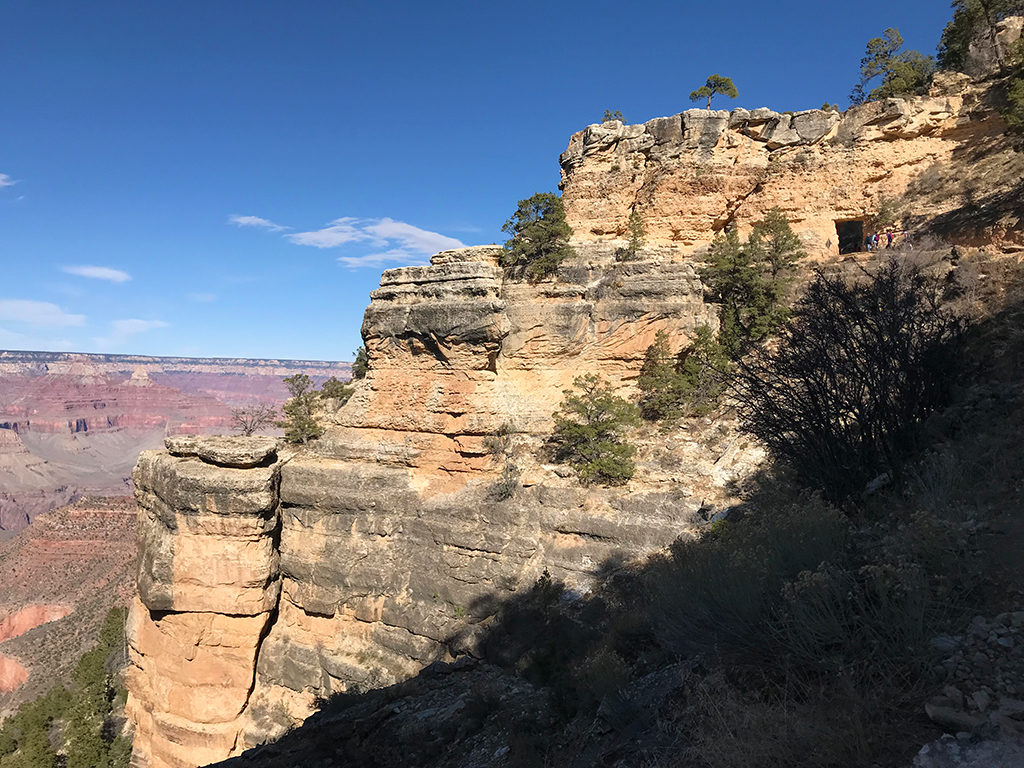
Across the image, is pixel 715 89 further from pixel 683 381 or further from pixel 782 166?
pixel 683 381

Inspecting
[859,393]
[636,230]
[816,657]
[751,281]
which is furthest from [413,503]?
[636,230]

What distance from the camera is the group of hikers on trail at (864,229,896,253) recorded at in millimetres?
14898

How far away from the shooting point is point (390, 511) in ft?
39.7

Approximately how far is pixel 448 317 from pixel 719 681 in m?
10.4

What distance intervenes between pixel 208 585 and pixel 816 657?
13398 mm

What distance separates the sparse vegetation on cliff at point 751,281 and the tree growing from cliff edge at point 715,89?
20.0 ft

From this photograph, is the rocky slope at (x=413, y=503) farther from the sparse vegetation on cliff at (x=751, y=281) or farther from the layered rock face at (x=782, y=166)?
the sparse vegetation on cliff at (x=751, y=281)

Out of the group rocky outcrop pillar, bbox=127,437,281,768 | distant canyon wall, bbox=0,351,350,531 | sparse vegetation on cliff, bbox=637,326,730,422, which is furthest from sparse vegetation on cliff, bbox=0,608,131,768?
distant canyon wall, bbox=0,351,350,531

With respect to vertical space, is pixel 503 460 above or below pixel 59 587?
above

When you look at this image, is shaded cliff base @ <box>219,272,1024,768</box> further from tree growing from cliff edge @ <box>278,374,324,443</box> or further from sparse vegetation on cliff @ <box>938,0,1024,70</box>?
sparse vegetation on cliff @ <box>938,0,1024,70</box>

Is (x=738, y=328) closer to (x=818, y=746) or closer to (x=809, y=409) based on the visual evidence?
(x=809, y=409)

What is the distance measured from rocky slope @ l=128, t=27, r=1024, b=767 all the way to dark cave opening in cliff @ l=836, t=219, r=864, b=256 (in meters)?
2.99

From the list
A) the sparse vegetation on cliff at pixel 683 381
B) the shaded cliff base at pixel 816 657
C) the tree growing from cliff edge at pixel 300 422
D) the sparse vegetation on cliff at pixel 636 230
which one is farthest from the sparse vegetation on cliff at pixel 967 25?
the tree growing from cliff edge at pixel 300 422

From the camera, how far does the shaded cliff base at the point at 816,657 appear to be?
265 cm
